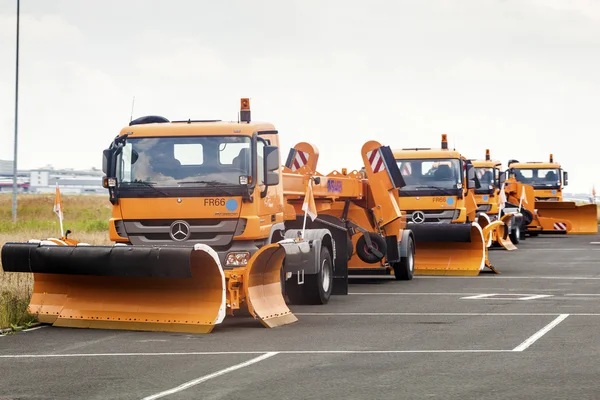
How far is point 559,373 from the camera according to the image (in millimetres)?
9836

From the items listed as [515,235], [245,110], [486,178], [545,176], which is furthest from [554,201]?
[245,110]

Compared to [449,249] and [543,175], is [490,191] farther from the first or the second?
[543,175]

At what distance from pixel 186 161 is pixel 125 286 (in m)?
1.97

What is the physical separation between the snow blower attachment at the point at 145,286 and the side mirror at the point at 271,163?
1141 millimetres

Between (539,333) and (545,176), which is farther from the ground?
(545,176)

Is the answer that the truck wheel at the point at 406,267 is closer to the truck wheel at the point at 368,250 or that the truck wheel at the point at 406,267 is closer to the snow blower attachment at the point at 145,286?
the truck wheel at the point at 368,250

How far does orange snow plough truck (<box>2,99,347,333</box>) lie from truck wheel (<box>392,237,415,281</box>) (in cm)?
721

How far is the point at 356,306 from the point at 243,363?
21.8 feet

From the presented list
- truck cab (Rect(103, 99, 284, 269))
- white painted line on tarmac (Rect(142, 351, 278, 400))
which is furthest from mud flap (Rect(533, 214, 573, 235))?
white painted line on tarmac (Rect(142, 351, 278, 400))

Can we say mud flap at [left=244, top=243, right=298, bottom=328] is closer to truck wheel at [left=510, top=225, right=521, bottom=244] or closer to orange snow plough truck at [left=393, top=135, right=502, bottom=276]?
orange snow plough truck at [left=393, top=135, right=502, bottom=276]

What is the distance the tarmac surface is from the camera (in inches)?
360

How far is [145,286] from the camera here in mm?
14312

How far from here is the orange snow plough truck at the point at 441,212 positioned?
2425 centimetres

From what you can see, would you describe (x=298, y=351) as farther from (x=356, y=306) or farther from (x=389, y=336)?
(x=356, y=306)
